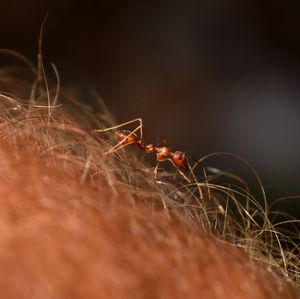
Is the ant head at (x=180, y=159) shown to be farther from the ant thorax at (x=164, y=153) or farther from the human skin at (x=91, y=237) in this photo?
the human skin at (x=91, y=237)

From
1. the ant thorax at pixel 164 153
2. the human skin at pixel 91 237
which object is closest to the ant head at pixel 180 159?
the ant thorax at pixel 164 153

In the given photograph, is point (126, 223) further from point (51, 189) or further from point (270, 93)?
point (270, 93)

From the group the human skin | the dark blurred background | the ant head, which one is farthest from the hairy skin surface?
the dark blurred background

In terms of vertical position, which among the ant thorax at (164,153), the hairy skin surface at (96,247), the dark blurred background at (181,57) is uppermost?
the hairy skin surface at (96,247)

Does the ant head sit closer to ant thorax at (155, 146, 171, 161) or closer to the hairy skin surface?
ant thorax at (155, 146, 171, 161)

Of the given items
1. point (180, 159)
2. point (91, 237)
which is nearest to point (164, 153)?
point (180, 159)

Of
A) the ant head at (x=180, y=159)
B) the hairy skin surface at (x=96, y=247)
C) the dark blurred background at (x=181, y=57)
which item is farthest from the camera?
the dark blurred background at (x=181, y=57)

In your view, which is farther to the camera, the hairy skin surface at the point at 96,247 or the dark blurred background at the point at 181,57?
the dark blurred background at the point at 181,57

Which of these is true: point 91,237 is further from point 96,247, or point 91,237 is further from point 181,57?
point 181,57
